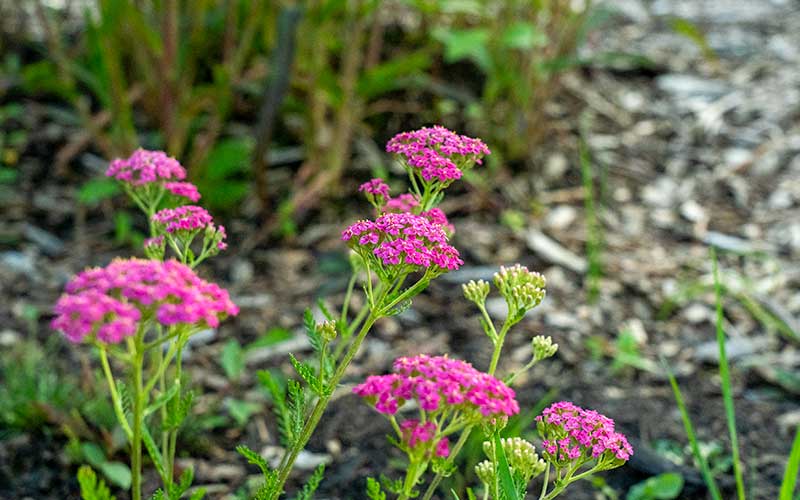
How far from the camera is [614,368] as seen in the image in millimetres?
2045

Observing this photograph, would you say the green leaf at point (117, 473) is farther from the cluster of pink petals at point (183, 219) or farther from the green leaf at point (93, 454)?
the cluster of pink petals at point (183, 219)

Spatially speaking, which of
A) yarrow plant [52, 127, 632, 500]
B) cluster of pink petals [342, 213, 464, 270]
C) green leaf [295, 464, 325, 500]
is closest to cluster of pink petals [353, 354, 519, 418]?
yarrow plant [52, 127, 632, 500]

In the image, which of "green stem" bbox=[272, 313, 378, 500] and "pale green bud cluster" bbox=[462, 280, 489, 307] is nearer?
"green stem" bbox=[272, 313, 378, 500]

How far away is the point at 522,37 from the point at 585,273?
633mm

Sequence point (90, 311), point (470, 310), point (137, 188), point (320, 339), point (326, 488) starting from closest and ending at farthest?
point (90, 311), point (320, 339), point (137, 188), point (326, 488), point (470, 310)

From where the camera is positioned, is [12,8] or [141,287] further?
[12,8]

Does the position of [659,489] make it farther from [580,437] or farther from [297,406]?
[297,406]

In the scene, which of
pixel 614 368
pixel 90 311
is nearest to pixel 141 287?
pixel 90 311

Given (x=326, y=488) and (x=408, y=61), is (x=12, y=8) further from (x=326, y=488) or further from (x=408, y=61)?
(x=326, y=488)

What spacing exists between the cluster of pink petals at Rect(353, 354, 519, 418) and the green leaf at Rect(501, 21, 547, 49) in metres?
1.57

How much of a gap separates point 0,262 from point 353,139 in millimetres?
1054

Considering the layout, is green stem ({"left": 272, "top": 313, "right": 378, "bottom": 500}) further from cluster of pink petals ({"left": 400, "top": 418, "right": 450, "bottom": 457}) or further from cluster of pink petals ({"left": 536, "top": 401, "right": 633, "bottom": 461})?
cluster of pink petals ({"left": 536, "top": 401, "right": 633, "bottom": 461})

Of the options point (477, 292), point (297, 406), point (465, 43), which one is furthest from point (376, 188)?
point (465, 43)

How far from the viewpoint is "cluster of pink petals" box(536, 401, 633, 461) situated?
0.96 meters
